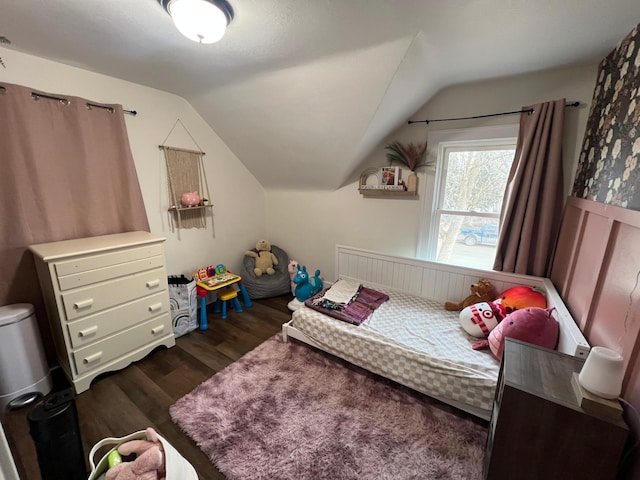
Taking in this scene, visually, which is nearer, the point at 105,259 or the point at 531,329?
the point at 531,329

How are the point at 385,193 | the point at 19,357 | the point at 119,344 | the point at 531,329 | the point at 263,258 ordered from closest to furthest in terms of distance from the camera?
the point at 531,329
the point at 19,357
the point at 119,344
the point at 385,193
the point at 263,258

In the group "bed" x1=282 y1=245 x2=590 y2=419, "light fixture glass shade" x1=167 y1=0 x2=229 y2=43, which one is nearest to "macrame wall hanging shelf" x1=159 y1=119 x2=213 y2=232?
"light fixture glass shade" x1=167 y1=0 x2=229 y2=43

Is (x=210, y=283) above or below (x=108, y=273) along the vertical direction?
below

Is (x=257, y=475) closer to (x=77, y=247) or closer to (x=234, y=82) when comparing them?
(x=77, y=247)

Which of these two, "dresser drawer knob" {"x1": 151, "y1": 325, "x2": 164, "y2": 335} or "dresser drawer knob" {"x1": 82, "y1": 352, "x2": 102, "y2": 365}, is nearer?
"dresser drawer knob" {"x1": 82, "y1": 352, "x2": 102, "y2": 365}

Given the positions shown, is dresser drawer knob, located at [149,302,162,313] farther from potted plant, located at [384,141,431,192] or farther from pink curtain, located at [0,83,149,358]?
potted plant, located at [384,141,431,192]

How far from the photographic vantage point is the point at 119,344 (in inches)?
76.4

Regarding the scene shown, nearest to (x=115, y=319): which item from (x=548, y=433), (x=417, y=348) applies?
(x=417, y=348)

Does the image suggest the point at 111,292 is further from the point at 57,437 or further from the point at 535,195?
the point at 535,195

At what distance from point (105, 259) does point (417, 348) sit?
224 centimetres

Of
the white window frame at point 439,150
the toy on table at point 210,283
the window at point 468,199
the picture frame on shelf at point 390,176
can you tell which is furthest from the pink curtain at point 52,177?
the window at point 468,199

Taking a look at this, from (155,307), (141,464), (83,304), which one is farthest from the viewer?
(155,307)

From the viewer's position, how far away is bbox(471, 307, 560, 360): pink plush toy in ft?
4.91

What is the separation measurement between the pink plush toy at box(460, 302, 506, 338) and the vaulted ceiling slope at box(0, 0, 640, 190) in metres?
1.64
